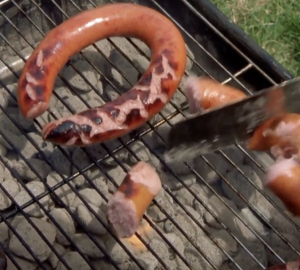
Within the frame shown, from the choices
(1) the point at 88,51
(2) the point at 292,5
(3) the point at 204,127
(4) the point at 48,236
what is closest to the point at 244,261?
(3) the point at 204,127

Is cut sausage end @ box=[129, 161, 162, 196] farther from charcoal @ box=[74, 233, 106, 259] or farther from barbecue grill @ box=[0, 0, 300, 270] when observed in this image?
charcoal @ box=[74, 233, 106, 259]

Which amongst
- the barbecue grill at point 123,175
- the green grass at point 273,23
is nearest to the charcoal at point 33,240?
the barbecue grill at point 123,175

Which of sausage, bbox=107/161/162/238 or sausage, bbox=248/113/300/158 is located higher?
sausage, bbox=248/113/300/158

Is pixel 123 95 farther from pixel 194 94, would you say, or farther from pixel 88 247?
pixel 88 247

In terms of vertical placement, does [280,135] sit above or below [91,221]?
above

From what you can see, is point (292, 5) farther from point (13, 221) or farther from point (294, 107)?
point (13, 221)

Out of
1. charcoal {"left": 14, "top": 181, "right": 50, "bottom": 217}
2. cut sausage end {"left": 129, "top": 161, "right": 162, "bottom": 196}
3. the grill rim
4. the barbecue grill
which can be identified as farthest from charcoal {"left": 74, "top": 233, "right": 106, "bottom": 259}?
the grill rim

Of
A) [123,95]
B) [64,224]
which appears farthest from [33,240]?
[123,95]
